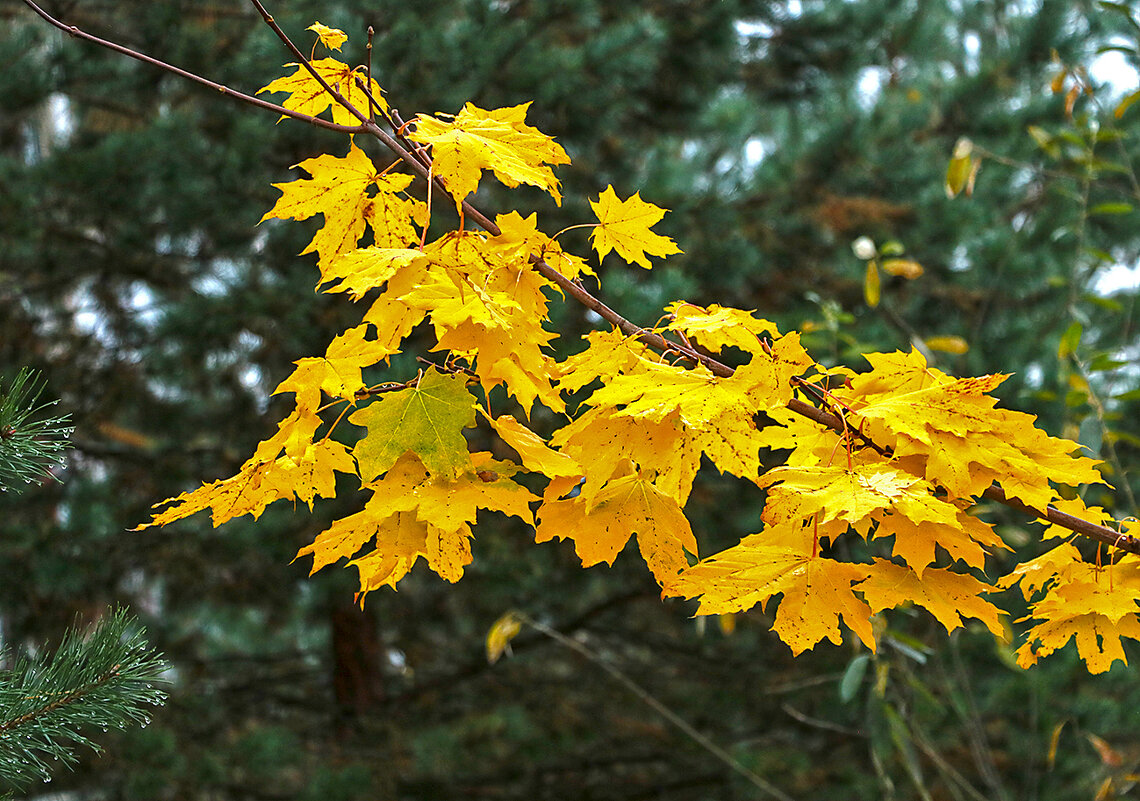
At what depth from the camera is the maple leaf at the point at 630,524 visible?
835 millimetres

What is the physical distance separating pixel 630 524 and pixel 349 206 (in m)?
0.46

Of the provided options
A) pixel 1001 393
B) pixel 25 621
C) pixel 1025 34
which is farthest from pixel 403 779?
pixel 1025 34

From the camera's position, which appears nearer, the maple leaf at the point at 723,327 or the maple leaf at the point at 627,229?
the maple leaf at the point at 723,327

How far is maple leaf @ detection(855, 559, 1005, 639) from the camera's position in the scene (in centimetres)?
78

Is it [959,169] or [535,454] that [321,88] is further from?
[959,169]

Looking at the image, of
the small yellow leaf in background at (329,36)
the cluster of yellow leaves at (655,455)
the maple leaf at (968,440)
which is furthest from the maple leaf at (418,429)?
the small yellow leaf in background at (329,36)

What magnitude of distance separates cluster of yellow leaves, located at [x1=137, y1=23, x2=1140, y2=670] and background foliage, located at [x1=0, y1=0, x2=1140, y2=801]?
116 centimetres

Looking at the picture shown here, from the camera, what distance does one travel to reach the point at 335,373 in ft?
2.78

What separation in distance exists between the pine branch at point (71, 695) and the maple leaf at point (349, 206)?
16.7 inches

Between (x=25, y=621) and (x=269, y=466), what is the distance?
2.59 metres

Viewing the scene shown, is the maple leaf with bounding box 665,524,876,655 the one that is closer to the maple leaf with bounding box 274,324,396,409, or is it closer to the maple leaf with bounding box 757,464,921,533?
the maple leaf with bounding box 757,464,921,533

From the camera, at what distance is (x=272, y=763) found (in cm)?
298

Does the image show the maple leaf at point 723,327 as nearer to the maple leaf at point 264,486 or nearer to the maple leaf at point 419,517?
the maple leaf at point 419,517

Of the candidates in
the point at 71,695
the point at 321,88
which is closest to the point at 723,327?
the point at 321,88
